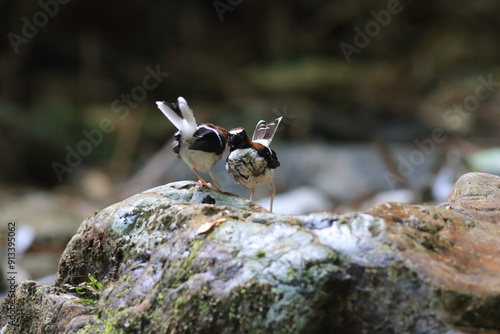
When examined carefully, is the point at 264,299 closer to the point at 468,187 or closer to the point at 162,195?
the point at 162,195

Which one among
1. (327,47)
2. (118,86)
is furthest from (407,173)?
(118,86)
